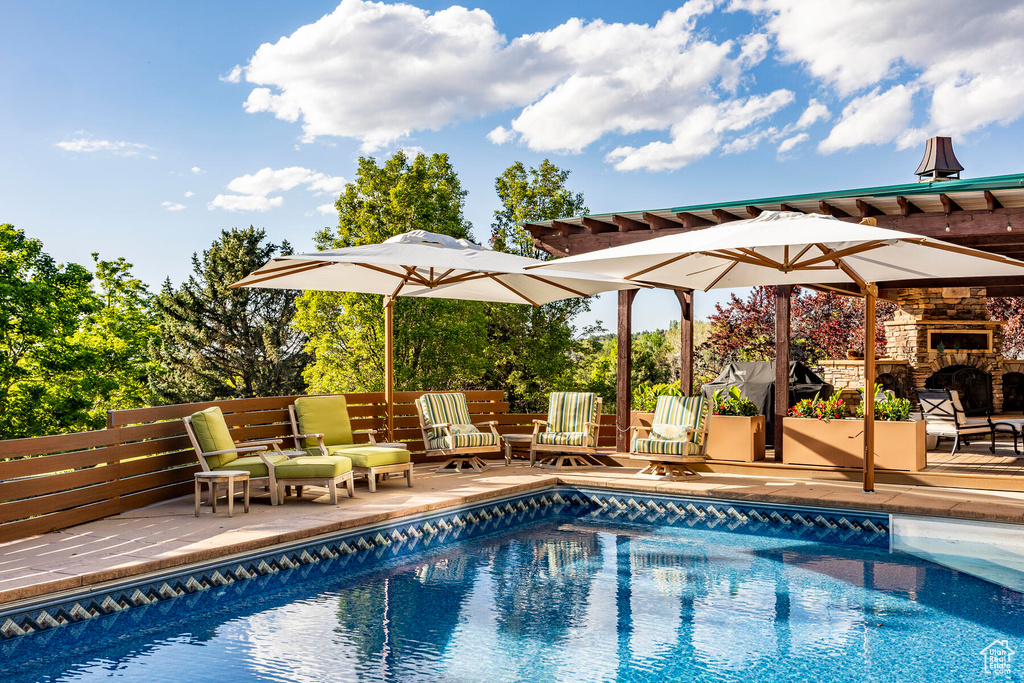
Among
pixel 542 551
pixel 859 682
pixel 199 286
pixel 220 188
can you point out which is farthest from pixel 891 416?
pixel 220 188

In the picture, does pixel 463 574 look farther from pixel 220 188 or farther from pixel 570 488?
pixel 220 188

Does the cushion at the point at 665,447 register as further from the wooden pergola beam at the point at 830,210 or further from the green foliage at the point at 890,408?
the wooden pergola beam at the point at 830,210

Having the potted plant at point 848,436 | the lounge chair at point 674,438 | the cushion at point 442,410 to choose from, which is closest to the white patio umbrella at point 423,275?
the cushion at point 442,410

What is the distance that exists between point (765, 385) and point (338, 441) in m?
6.15

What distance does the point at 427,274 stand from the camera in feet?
32.0

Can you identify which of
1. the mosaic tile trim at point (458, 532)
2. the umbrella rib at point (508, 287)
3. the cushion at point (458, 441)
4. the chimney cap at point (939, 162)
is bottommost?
the mosaic tile trim at point (458, 532)

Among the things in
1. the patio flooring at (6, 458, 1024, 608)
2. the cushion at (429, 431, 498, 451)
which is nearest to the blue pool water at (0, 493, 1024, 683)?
the patio flooring at (6, 458, 1024, 608)

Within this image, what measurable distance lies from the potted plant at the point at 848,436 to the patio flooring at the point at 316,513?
13.3 inches

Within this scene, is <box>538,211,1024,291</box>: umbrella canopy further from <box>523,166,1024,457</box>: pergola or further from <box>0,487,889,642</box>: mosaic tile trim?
<box>0,487,889,642</box>: mosaic tile trim

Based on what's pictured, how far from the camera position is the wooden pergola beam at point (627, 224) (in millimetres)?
10132

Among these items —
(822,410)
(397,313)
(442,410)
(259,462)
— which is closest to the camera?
(259,462)

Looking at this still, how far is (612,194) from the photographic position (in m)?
32.1

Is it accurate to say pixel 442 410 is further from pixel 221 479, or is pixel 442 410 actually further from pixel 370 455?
pixel 221 479

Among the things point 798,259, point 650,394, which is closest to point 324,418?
point 650,394
